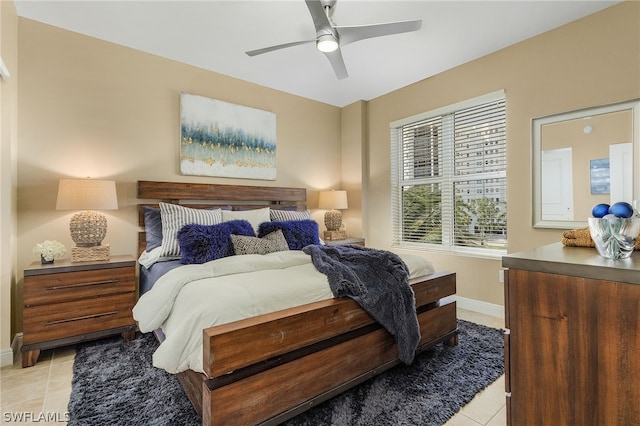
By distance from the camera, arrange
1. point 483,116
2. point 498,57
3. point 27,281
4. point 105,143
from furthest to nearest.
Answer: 1. point 483,116
2. point 498,57
3. point 105,143
4. point 27,281

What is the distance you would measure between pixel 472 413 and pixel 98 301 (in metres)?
2.77

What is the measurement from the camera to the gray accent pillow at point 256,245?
2.70 metres

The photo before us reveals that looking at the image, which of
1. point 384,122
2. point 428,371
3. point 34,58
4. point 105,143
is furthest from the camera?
point 384,122

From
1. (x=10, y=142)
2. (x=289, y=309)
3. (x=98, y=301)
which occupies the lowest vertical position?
(x=98, y=301)

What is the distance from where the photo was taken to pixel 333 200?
4.31m

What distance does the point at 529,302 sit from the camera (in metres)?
1.04

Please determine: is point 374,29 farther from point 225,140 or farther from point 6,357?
point 6,357

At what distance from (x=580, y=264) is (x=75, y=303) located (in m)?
3.11

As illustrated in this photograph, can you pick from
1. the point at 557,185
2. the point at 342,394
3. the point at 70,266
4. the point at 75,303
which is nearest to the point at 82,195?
the point at 70,266

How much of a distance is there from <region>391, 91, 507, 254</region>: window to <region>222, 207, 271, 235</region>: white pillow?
6.14 feet

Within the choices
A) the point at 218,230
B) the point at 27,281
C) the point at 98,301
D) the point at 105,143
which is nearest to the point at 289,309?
the point at 218,230

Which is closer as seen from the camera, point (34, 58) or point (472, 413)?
point (472, 413)

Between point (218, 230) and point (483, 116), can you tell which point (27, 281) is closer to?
point (218, 230)

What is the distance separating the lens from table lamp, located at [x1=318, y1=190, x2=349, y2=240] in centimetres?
431
